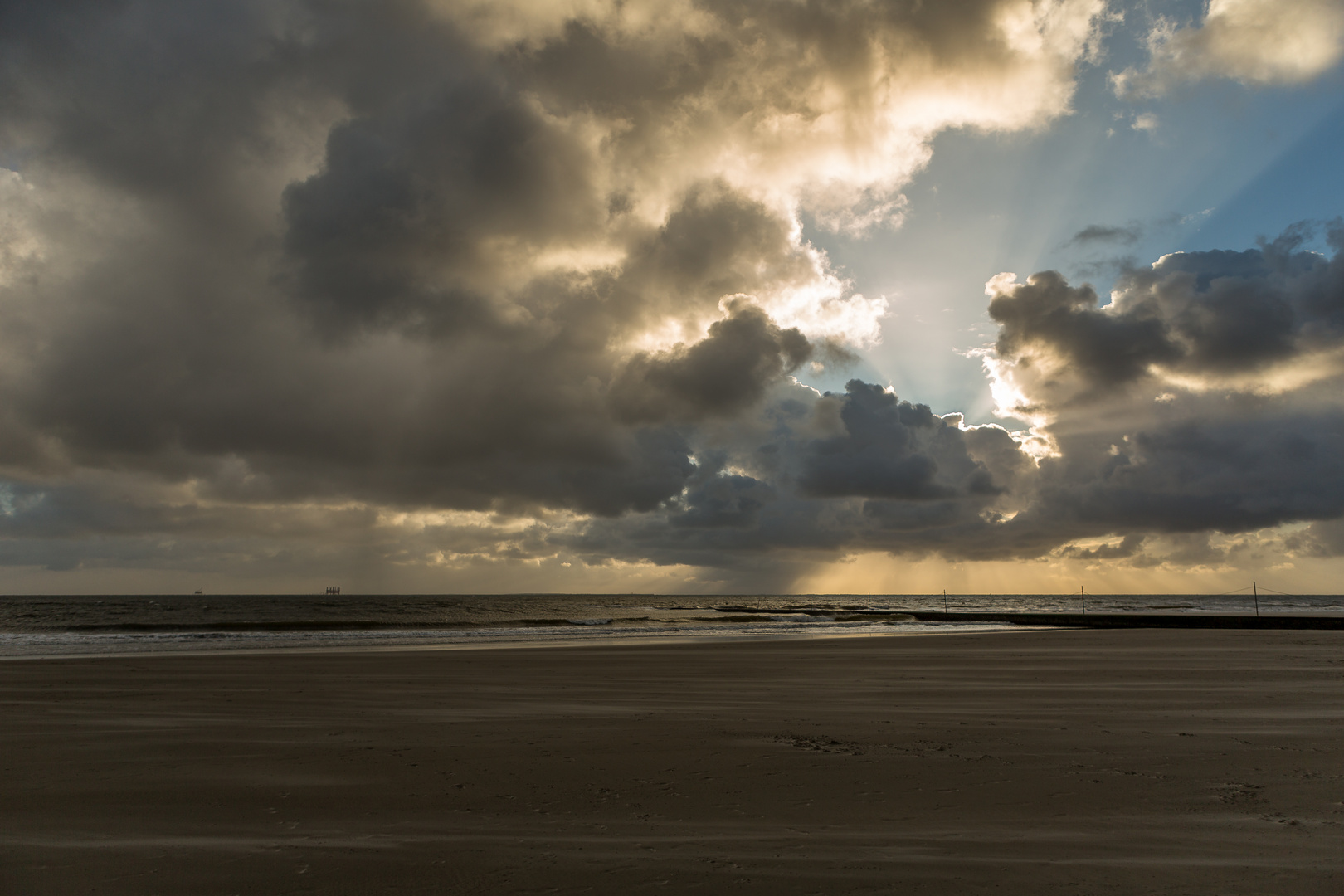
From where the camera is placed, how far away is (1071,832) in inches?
240

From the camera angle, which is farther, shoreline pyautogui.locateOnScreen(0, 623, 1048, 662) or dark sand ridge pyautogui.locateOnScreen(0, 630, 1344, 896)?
shoreline pyautogui.locateOnScreen(0, 623, 1048, 662)

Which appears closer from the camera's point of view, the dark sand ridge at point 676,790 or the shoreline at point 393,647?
the dark sand ridge at point 676,790

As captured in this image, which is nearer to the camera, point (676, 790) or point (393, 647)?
point (676, 790)

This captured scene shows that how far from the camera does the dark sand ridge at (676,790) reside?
527 cm

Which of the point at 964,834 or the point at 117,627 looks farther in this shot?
the point at 117,627

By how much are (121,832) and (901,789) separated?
24.8ft

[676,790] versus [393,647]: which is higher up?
[676,790]

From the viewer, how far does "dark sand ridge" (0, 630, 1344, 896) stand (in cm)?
527

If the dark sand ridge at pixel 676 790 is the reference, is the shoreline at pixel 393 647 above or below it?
below

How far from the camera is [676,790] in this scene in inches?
298

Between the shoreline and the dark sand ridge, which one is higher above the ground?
the dark sand ridge

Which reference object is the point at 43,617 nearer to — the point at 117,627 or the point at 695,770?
the point at 117,627

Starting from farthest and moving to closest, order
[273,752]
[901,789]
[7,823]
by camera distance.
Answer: [273,752] → [901,789] → [7,823]

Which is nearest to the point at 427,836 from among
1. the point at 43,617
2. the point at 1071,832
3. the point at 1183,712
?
the point at 1071,832
